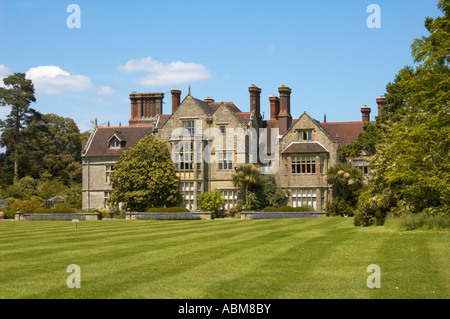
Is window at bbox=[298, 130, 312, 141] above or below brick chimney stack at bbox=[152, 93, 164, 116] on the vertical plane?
below

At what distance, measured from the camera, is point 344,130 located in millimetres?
53656

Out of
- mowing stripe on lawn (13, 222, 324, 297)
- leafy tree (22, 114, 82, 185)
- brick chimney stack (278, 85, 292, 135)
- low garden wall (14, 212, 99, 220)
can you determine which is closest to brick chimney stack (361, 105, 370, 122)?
brick chimney stack (278, 85, 292, 135)

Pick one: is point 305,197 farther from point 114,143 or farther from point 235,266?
point 235,266

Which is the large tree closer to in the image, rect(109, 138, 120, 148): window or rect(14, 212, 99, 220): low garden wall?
rect(14, 212, 99, 220): low garden wall

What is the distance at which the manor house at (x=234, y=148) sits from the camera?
4922 centimetres

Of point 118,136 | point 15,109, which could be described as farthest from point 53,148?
point 118,136

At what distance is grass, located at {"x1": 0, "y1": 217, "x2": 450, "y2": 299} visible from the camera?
11.0 meters

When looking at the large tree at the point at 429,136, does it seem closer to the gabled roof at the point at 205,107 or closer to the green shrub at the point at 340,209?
the green shrub at the point at 340,209

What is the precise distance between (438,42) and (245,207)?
2638 cm

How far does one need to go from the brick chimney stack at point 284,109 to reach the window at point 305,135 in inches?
114

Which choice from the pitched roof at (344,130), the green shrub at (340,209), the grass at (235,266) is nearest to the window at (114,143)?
the pitched roof at (344,130)

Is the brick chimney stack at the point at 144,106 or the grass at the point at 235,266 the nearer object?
the grass at the point at 235,266

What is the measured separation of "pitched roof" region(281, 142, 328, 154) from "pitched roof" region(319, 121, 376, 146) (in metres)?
3.68
